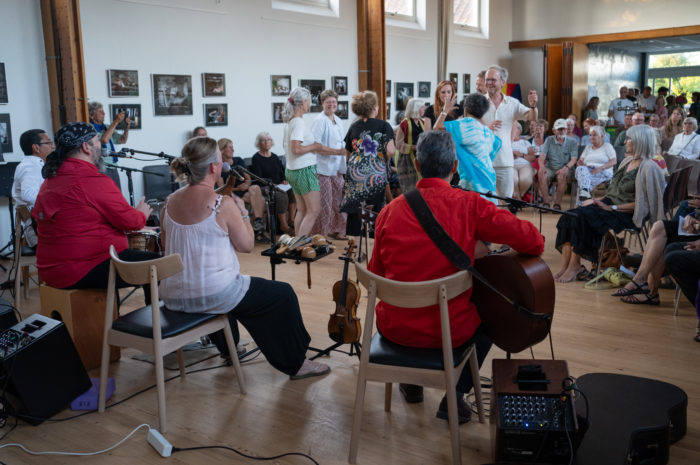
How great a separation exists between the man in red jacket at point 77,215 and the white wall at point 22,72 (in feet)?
11.4

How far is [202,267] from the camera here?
3.08m

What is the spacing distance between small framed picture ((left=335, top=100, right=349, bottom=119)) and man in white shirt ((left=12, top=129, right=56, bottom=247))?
17.9 feet

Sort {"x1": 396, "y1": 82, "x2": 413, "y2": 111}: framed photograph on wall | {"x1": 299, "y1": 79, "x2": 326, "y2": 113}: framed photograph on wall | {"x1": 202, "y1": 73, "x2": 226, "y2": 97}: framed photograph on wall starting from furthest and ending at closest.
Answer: {"x1": 396, "y1": 82, "x2": 413, "y2": 111}: framed photograph on wall
{"x1": 299, "y1": 79, "x2": 326, "y2": 113}: framed photograph on wall
{"x1": 202, "y1": 73, "x2": 226, "y2": 97}: framed photograph on wall

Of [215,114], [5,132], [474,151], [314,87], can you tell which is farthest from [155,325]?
[314,87]

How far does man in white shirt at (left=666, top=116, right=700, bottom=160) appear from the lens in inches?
298

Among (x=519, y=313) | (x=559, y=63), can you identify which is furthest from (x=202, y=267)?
(x=559, y=63)

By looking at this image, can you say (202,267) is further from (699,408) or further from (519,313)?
(699,408)

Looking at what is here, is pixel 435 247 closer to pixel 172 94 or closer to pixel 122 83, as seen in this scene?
pixel 122 83

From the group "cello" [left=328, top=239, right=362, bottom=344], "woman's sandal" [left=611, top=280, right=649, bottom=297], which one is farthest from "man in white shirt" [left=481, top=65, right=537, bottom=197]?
"cello" [left=328, top=239, right=362, bottom=344]

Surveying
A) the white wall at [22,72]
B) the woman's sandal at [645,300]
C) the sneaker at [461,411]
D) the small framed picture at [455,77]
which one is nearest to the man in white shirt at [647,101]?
the small framed picture at [455,77]

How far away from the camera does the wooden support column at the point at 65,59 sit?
6492mm

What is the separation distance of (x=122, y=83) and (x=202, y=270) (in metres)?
4.90

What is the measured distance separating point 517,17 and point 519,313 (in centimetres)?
1301

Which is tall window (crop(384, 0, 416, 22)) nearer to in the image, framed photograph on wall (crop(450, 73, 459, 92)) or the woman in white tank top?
framed photograph on wall (crop(450, 73, 459, 92))
